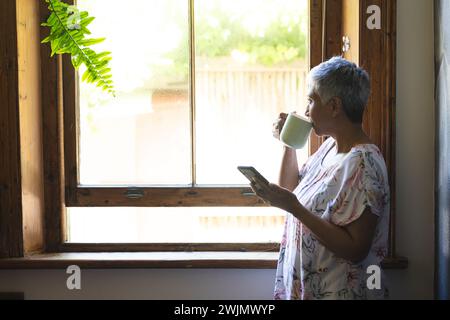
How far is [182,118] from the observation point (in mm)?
2189

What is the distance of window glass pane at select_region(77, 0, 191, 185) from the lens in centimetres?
217

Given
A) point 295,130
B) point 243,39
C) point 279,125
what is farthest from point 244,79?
point 295,130

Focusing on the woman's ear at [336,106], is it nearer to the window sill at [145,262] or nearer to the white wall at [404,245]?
the white wall at [404,245]

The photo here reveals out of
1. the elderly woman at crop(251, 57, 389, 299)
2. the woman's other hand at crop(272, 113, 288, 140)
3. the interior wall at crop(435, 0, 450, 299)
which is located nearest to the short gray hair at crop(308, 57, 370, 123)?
the elderly woman at crop(251, 57, 389, 299)

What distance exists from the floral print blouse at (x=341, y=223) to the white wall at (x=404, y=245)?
0.39 metres

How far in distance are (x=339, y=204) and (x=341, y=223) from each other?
0.17 ft

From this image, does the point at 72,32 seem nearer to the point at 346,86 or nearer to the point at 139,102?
the point at 139,102

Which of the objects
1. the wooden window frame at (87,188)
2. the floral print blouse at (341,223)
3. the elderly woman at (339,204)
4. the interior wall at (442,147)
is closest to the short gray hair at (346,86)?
the elderly woman at (339,204)

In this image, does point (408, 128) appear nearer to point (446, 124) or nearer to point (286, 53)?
point (446, 124)

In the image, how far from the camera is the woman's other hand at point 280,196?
1.55m

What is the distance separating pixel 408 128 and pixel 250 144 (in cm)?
59

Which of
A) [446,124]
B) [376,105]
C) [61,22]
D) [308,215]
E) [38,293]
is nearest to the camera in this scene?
[308,215]

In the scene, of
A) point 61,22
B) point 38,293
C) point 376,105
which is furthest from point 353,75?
point 38,293

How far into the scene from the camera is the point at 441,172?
73.6 inches
